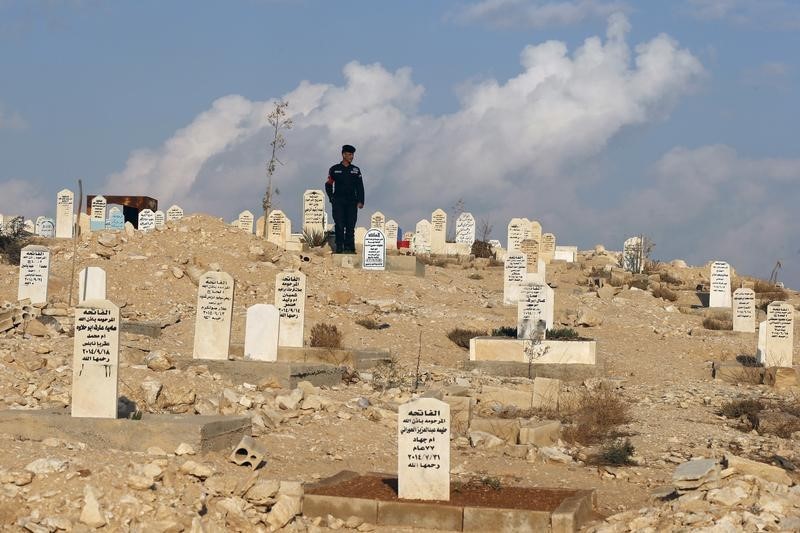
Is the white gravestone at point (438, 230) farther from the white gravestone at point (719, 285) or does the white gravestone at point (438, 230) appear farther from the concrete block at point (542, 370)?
the concrete block at point (542, 370)

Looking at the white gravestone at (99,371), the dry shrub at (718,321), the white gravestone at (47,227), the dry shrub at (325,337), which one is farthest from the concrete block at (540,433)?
the white gravestone at (47,227)

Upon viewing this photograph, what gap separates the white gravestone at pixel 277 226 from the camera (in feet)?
117

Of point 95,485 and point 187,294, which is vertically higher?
point 187,294

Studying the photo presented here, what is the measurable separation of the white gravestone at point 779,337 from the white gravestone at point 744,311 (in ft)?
13.7

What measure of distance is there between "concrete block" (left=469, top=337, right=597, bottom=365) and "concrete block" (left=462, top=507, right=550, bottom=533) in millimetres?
9146

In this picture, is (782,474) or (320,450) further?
(320,450)

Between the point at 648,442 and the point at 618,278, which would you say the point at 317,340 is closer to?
the point at 648,442

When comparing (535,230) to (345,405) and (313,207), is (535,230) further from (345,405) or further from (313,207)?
(345,405)

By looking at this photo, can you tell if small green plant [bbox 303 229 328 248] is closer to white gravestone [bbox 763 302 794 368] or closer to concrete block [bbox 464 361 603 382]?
concrete block [bbox 464 361 603 382]

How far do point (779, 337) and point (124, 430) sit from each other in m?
12.2

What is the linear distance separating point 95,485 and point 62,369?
4.74 m

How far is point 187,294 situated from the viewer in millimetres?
21453

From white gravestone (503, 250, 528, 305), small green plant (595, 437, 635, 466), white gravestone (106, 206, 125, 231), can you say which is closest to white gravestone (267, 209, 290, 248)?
white gravestone (106, 206, 125, 231)

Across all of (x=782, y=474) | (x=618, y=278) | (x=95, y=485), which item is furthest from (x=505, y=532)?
(x=618, y=278)
